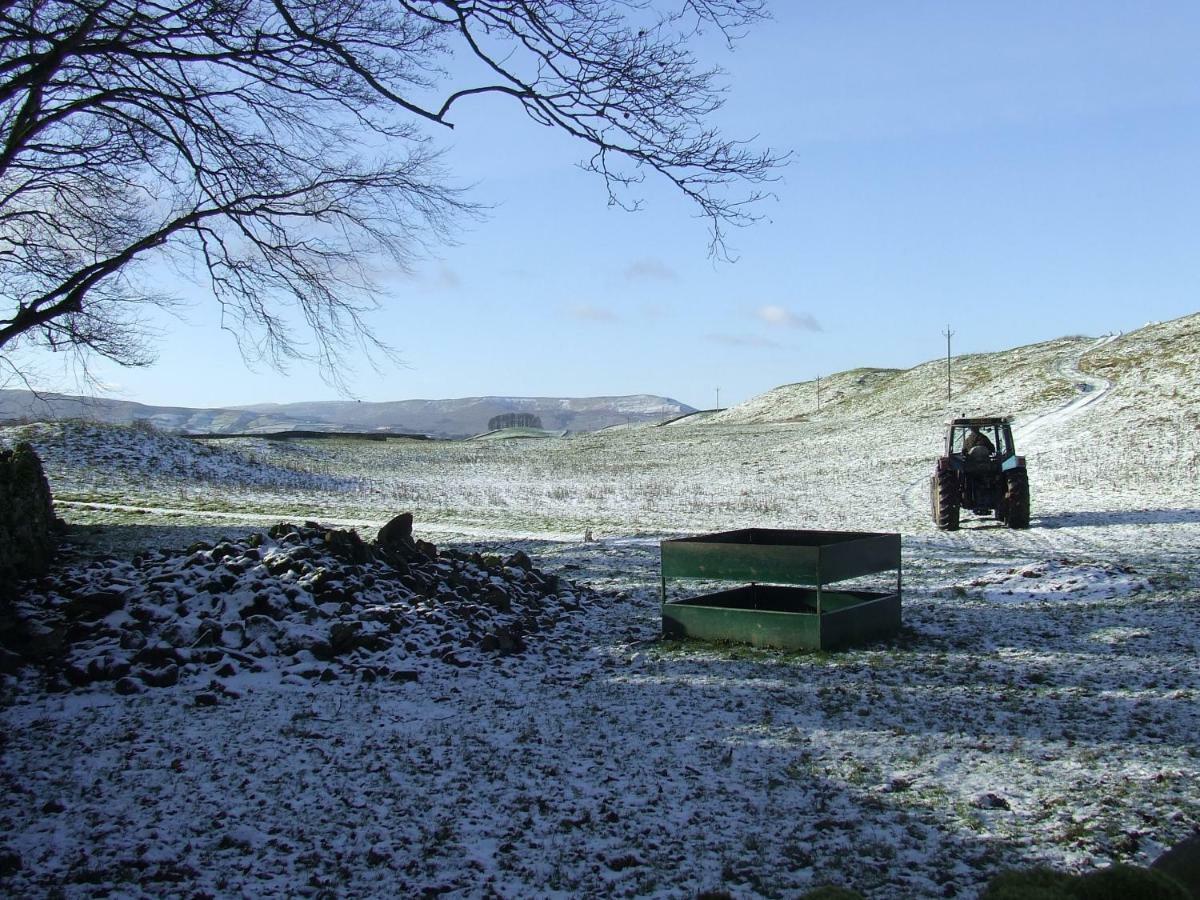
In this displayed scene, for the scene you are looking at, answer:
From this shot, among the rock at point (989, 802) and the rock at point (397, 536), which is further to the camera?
the rock at point (397, 536)

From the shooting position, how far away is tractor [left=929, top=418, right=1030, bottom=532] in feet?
61.9

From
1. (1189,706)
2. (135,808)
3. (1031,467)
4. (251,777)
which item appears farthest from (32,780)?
(1031,467)

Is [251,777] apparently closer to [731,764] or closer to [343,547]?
[731,764]

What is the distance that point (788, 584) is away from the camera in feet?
30.9

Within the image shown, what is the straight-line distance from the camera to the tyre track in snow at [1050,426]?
672 inches

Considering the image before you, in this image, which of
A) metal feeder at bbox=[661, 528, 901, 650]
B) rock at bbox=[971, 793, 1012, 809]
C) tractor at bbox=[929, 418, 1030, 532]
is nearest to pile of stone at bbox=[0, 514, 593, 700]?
metal feeder at bbox=[661, 528, 901, 650]

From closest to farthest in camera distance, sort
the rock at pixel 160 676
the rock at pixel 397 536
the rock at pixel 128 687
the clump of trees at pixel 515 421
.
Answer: the rock at pixel 128 687 → the rock at pixel 160 676 → the rock at pixel 397 536 → the clump of trees at pixel 515 421

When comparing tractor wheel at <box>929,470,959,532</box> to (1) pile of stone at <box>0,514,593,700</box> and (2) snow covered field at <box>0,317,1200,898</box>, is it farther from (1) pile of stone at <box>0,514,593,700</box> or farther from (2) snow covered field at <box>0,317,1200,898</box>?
(1) pile of stone at <box>0,514,593,700</box>

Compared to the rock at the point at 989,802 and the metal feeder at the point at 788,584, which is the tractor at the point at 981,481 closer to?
the metal feeder at the point at 788,584

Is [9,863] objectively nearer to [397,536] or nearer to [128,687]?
[128,687]

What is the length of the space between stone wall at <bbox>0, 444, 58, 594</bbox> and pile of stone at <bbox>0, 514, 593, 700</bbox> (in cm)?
→ 60

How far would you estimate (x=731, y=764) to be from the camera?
19.2 ft

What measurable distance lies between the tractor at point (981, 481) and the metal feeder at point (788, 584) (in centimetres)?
963

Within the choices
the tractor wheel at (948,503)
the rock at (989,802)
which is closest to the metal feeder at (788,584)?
the rock at (989,802)
